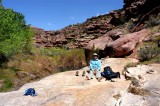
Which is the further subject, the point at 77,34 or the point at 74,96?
the point at 77,34

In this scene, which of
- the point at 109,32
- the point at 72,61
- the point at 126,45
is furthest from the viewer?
the point at 72,61

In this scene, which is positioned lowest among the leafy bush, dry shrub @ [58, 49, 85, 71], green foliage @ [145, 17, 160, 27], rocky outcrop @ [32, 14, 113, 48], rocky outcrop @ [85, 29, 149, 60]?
dry shrub @ [58, 49, 85, 71]

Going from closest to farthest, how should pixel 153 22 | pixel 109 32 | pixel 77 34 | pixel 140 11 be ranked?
pixel 153 22
pixel 109 32
pixel 140 11
pixel 77 34

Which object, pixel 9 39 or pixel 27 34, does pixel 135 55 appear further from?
pixel 27 34

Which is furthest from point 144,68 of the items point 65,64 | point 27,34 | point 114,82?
point 27,34

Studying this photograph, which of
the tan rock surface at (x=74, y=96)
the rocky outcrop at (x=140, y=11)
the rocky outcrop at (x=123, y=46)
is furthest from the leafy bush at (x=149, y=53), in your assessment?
the rocky outcrop at (x=140, y=11)

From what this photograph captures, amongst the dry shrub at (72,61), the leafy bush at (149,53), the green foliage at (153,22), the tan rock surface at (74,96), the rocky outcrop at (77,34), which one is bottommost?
the tan rock surface at (74,96)

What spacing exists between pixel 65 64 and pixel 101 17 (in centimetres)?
4697

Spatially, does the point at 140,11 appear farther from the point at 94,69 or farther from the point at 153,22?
the point at 94,69

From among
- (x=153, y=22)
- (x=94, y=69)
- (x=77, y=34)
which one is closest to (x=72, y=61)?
(x=153, y=22)

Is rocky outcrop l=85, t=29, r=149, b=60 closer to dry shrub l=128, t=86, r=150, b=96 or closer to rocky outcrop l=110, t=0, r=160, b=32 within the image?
rocky outcrop l=110, t=0, r=160, b=32

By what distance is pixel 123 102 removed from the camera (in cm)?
1472

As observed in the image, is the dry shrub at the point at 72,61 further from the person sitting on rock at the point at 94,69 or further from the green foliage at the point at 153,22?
the person sitting on rock at the point at 94,69

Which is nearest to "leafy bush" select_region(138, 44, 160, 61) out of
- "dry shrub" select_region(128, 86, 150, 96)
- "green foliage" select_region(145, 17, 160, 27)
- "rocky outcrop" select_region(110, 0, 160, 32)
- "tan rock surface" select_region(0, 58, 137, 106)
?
"tan rock surface" select_region(0, 58, 137, 106)
